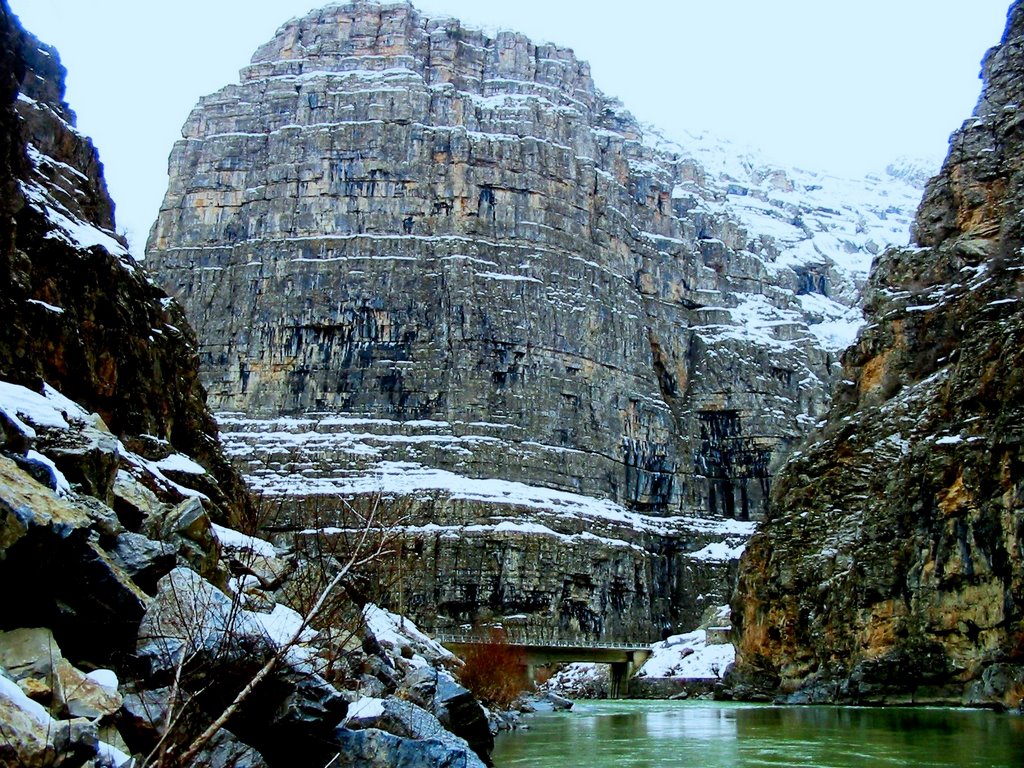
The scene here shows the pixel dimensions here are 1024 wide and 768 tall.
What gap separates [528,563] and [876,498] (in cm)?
4771

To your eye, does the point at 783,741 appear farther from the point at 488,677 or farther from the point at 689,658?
the point at 689,658

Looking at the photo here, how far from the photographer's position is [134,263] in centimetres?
4025

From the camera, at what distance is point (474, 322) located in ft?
358

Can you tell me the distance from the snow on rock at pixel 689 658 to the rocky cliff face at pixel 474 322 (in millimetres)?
6643

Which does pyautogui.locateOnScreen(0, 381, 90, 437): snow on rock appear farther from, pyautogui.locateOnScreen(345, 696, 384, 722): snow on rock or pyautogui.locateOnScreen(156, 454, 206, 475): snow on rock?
pyautogui.locateOnScreen(156, 454, 206, 475): snow on rock

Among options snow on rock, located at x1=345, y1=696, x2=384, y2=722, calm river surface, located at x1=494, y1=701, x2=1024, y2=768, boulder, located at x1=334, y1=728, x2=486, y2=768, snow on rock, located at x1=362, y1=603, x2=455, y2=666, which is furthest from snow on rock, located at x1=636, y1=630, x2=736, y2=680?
boulder, located at x1=334, y1=728, x2=486, y2=768

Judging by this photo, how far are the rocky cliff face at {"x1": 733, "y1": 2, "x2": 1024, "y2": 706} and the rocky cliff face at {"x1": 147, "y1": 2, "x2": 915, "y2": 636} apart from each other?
125 ft

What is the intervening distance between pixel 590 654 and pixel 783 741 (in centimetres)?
6868

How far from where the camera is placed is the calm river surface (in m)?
24.3

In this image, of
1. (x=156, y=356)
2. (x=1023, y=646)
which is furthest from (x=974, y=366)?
(x=156, y=356)

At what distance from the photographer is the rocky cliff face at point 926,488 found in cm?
4506

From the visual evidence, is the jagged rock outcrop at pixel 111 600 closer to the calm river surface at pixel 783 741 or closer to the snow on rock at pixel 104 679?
the snow on rock at pixel 104 679

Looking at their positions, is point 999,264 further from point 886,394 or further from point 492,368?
point 492,368

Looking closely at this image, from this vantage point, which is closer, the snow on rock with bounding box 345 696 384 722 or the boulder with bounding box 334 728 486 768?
the boulder with bounding box 334 728 486 768
